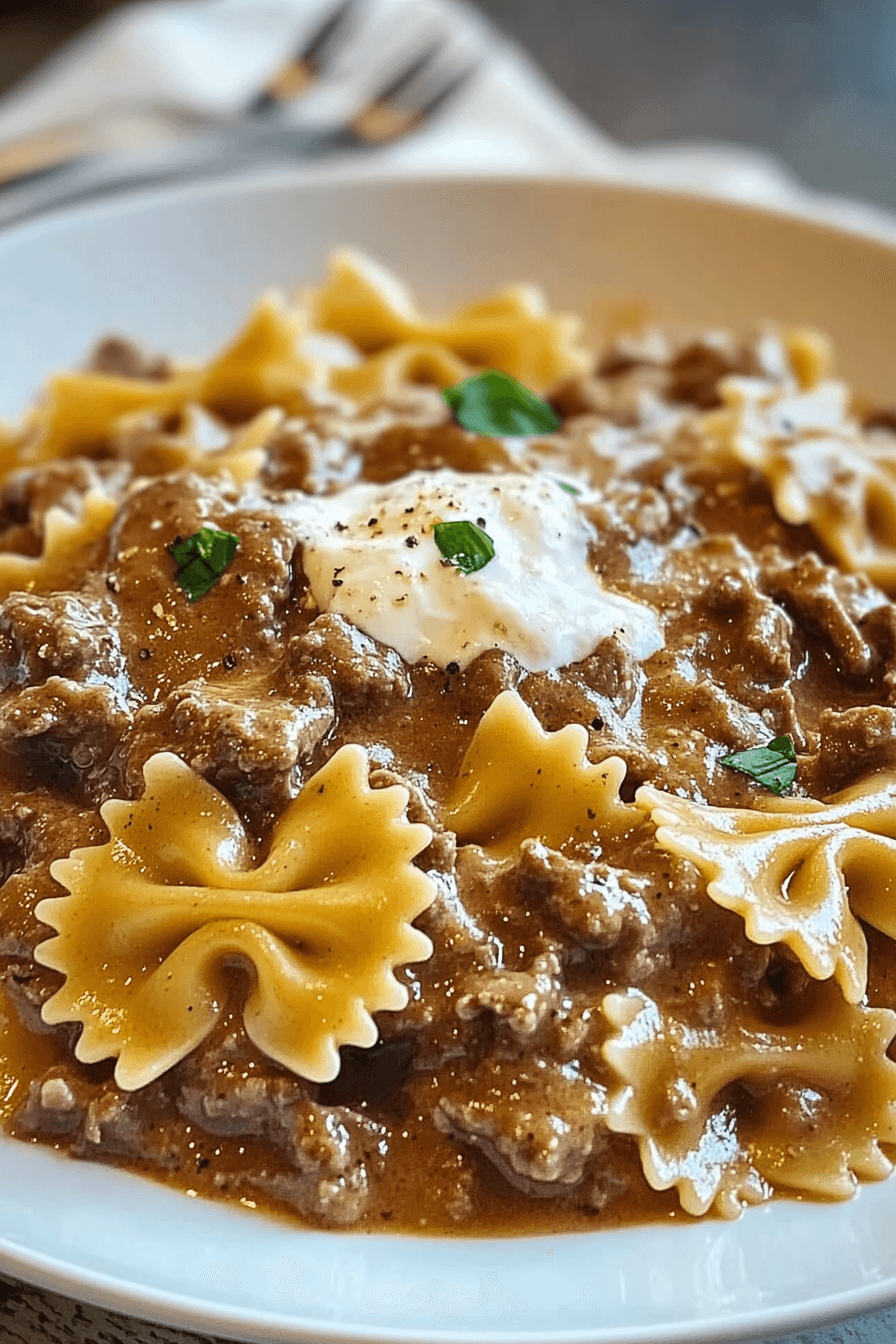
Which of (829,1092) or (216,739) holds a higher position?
(216,739)

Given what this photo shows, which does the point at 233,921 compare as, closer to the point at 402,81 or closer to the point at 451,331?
the point at 451,331

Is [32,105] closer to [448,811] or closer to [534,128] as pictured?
[534,128]

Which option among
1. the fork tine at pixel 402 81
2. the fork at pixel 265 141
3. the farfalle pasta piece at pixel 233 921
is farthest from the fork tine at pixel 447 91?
the farfalle pasta piece at pixel 233 921

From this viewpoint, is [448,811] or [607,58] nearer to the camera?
[448,811]

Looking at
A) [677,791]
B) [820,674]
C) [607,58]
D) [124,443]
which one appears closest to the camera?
[677,791]

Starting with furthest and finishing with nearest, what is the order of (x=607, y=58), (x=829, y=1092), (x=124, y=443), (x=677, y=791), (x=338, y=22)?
(x=607, y=58)
(x=338, y=22)
(x=124, y=443)
(x=677, y=791)
(x=829, y=1092)

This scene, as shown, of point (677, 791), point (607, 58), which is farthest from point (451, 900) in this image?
point (607, 58)
